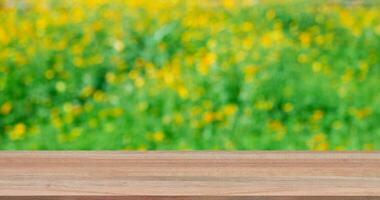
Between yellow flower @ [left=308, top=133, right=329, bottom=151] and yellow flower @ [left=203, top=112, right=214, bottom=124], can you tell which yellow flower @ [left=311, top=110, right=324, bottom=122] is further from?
yellow flower @ [left=203, top=112, right=214, bottom=124]

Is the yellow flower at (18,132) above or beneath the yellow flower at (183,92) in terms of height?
beneath

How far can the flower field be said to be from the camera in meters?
4.31

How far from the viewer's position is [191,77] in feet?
15.5

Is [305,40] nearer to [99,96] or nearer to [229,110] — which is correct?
[229,110]

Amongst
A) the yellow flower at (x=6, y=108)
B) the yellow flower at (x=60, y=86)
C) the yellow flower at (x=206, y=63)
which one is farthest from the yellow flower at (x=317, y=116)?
the yellow flower at (x=6, y=108)

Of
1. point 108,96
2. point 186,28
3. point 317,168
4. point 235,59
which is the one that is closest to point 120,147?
point 108,96

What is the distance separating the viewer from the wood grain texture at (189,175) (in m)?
1.50

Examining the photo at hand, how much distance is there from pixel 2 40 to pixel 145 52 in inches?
33.6

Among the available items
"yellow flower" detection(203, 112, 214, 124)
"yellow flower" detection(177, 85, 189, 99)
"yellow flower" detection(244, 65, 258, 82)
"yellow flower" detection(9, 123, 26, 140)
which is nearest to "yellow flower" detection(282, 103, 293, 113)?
"yellow flower" detection(244, 65, 258, 82)

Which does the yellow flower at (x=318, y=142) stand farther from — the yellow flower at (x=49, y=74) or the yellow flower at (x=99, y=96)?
the yellow flower at (x=49, y=74)

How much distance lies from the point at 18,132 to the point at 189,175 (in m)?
2.89

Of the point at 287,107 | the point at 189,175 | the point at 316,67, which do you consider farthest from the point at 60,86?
the point at 189,175

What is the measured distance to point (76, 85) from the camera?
16.0 feet

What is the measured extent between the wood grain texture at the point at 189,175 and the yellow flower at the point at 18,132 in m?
2.48
